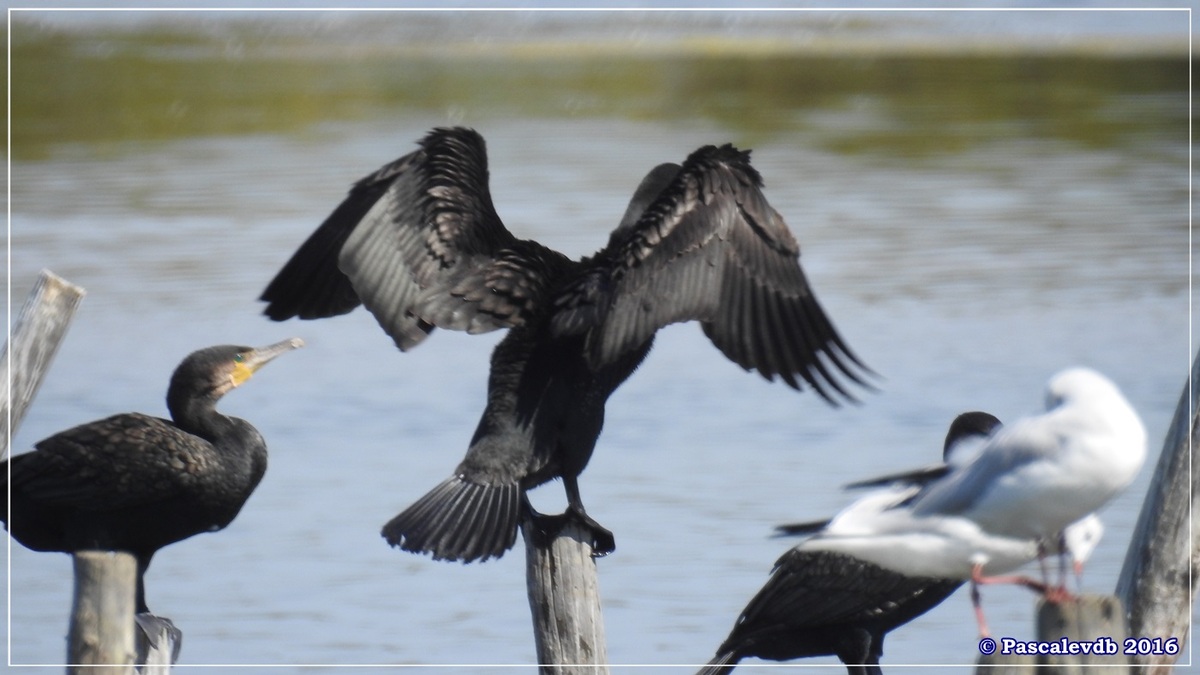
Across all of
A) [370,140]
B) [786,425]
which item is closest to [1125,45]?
[786,425]

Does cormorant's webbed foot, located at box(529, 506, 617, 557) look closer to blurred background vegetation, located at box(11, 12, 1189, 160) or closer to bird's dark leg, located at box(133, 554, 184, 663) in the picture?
bird's dark leg, located at box(133, 554, 184, 663)

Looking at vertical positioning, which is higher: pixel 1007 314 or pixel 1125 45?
pixel 1125 45

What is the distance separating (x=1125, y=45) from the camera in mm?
10219

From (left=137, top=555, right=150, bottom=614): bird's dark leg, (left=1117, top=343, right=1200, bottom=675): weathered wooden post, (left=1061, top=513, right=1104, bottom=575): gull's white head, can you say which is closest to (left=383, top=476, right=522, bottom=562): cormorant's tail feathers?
(left=137, top=555, right=150, bottom=614): bird's dark leg

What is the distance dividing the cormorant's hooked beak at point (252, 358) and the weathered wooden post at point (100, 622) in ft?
2.87

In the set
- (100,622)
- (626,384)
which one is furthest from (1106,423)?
(626,384)

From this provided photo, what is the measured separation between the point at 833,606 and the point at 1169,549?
0.87 m

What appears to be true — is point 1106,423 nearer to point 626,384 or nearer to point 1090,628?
point 1090,628

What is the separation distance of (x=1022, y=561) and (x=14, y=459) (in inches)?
96.3

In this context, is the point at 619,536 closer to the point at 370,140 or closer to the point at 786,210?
the point at 786,210

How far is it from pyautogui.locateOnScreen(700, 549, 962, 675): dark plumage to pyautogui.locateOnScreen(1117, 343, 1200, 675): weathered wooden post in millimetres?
486

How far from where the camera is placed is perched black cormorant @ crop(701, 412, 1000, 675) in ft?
14.4

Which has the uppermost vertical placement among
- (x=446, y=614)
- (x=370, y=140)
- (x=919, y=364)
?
(x=370, y=140)

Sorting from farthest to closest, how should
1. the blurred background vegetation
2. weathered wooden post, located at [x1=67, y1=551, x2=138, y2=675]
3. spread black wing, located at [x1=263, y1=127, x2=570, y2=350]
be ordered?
the blurred background vegetation → spread black wing, located at [x1=263, y1=127, x2=570, y2=350] → weathered wooden post, located at [x1=67, y1=551, x2=138, y2=675]
